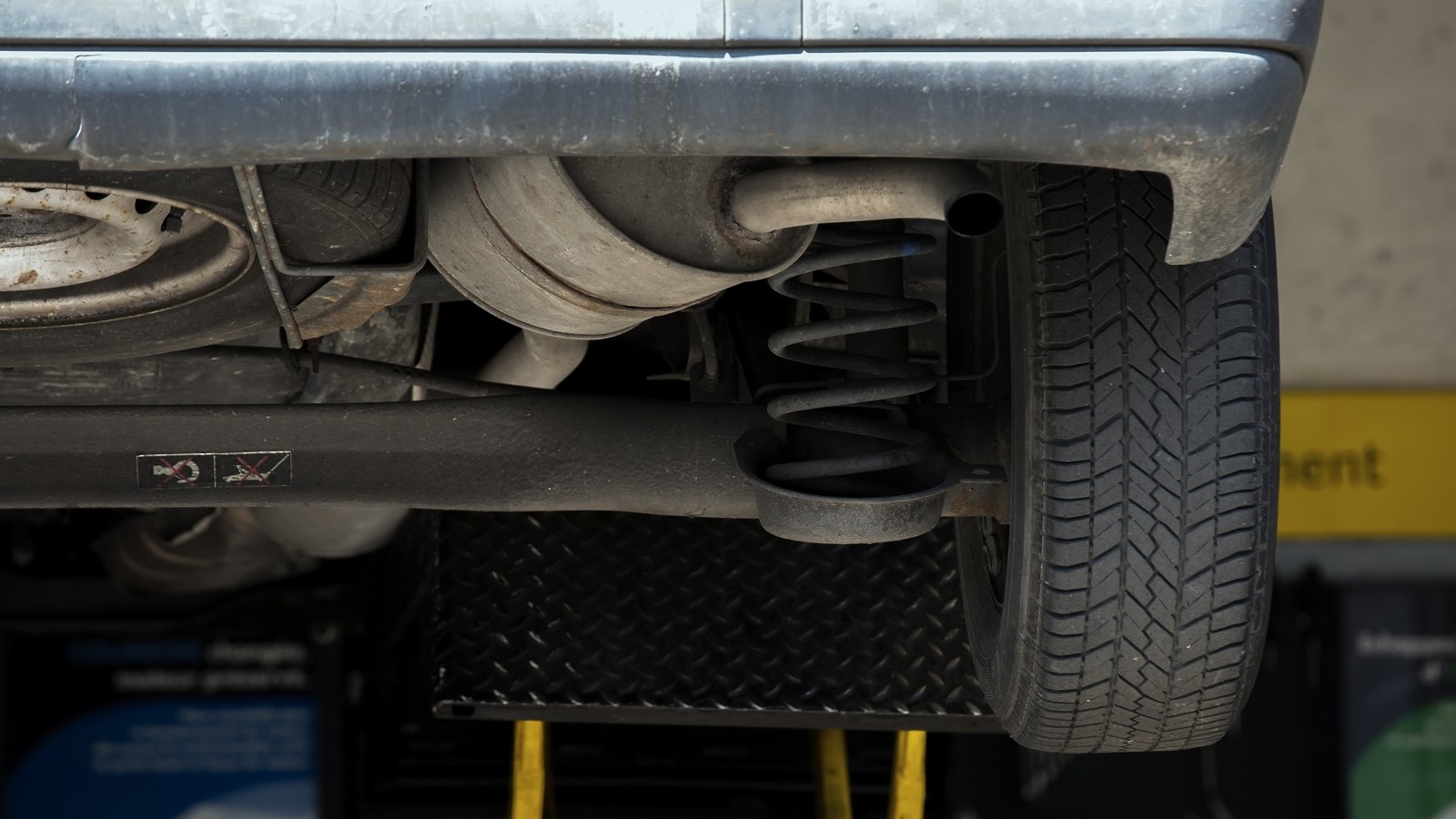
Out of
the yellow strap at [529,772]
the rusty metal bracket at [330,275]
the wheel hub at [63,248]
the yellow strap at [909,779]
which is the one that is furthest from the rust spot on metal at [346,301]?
the yellow strap at [909,779]

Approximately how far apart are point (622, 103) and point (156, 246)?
59cm

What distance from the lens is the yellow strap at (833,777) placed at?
286 cm

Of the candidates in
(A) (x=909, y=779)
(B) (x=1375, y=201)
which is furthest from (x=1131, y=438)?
(B) (x=1375, y=201)

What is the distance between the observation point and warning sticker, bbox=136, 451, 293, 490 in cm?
187

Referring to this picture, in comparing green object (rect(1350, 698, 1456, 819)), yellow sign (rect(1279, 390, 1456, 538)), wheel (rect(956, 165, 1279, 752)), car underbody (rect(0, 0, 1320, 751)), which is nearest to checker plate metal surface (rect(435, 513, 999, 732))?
car underbody (rect(0, 0, 1320, 751))

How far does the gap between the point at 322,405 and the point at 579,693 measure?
0.89 metres

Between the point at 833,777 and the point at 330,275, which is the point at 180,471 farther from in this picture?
the point at 833,777

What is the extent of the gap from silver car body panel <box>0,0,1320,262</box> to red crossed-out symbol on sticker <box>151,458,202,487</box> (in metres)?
0.75

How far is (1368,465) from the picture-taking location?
6.32m

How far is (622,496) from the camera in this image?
6.31ft

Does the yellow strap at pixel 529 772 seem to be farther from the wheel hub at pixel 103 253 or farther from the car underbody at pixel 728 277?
the wheel hub at pixel 103 253

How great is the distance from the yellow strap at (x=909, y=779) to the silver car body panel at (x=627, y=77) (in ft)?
5.65

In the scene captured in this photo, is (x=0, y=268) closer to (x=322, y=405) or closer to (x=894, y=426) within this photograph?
(x=322, y=405)

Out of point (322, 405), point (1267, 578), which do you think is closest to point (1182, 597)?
point (1267, 578)
